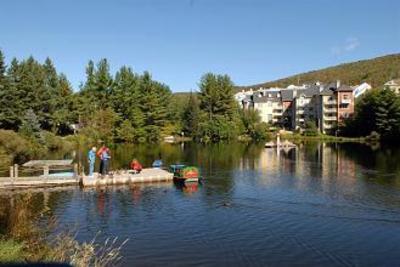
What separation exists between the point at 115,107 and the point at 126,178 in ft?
238

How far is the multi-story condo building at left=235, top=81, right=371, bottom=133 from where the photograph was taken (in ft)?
412

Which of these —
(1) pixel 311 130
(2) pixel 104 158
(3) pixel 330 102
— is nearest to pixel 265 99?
(3) pixel 330 102

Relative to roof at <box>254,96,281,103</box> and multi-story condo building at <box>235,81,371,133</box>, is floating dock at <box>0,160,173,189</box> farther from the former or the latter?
roof at <box>254,96,281,103</box>

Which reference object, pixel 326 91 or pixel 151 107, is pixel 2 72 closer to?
pixel 151 107

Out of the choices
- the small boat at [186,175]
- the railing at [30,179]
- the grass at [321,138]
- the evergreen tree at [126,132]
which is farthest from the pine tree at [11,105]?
the grass at [321,138]

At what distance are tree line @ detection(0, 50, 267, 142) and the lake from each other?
144ft

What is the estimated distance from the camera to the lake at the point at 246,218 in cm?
2025

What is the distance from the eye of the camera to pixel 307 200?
32312 mm

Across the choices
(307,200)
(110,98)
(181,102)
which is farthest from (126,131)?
(307,200)

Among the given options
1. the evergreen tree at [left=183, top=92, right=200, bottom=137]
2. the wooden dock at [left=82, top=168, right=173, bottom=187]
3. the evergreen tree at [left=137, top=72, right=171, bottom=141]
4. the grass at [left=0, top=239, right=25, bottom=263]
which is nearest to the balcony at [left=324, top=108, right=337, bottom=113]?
the evergreen tree at [left=183, top=92, right=200, bottom=137]

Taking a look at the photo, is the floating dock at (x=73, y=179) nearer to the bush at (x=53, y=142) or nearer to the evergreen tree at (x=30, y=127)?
the evergreen tree at (x=30, y=127)

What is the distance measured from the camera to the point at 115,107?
358ft

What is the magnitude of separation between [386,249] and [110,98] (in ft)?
304

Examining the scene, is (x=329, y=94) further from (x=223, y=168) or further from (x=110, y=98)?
(x=223, y=168)
